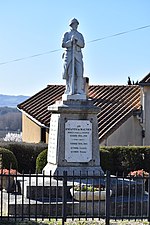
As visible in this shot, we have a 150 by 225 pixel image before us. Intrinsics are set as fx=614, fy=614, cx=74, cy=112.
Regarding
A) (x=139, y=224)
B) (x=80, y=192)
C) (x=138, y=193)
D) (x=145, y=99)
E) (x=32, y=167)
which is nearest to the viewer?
(x=139, y=224)

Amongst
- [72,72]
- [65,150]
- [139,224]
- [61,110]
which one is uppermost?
[72,72]

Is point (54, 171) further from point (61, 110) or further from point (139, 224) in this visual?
point (139, 224)

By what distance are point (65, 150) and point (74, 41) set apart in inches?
107

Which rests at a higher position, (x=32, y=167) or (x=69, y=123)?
(x=69, y=123)

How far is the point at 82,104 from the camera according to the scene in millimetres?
15125

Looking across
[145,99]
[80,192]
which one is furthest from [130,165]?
[80,192]

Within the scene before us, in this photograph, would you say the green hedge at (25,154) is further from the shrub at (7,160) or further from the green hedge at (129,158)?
the shrub at (7,160)

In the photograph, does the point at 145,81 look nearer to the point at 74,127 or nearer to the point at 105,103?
the point at 105,103

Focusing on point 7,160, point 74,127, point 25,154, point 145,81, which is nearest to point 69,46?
point 74,127

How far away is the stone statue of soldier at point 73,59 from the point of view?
50.4 feet

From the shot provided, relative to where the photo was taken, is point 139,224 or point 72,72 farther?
point 72,72

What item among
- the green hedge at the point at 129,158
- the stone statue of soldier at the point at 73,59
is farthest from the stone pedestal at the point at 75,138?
the green hedge at the point at 129,158

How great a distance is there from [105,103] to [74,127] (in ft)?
51.2

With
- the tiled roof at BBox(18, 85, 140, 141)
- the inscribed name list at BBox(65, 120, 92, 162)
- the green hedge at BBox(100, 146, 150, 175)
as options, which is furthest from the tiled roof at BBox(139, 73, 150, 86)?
the inscribed name list at BBox(65, 120, 92, 162)
